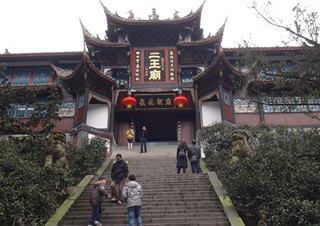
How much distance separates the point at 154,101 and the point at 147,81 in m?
1.11

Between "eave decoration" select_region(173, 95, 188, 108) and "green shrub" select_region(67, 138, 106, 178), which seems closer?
"green shrub" select_region(67, 138, 106, 178)

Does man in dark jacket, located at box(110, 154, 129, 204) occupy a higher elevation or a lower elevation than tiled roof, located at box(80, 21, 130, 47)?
lower

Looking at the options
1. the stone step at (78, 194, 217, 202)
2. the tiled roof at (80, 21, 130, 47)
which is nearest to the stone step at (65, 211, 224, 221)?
the stone step at (78, 194, 217, 202)

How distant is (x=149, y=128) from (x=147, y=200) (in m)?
10.8

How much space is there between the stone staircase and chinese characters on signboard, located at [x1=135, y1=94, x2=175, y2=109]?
24.7 feet

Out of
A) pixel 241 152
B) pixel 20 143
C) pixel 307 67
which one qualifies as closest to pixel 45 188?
pixel 20 143

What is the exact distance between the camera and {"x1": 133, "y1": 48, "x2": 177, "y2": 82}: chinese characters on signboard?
17.3 m

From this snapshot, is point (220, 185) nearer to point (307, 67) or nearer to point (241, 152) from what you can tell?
point (241, 152)

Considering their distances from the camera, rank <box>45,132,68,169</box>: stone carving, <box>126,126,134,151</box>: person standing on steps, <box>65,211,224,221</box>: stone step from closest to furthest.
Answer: <box>65,211,224,221</box>: stone step, <box>45,132,68,169</box>: stone carving, <box>126,126,134,151</box>: person standing on steps

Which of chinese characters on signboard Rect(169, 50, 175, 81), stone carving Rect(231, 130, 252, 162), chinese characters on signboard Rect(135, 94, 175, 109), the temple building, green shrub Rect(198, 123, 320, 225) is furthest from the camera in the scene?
chinese characters on signboard Rect(169, 50, 175, 81)

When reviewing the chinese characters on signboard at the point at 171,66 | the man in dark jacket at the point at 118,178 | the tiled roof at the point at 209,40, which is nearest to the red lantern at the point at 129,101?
the chinese characters on signboard at the point at 171,66

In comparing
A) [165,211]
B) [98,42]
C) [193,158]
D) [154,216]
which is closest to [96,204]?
[154,216]

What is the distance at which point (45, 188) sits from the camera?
729 cm

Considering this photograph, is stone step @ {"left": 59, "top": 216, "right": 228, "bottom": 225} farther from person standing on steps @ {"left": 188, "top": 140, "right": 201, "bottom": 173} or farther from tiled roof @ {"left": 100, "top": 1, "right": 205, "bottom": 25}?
tiled roof @ {"left": 100, "top": 1, "right": 205, "bottom": 25}
